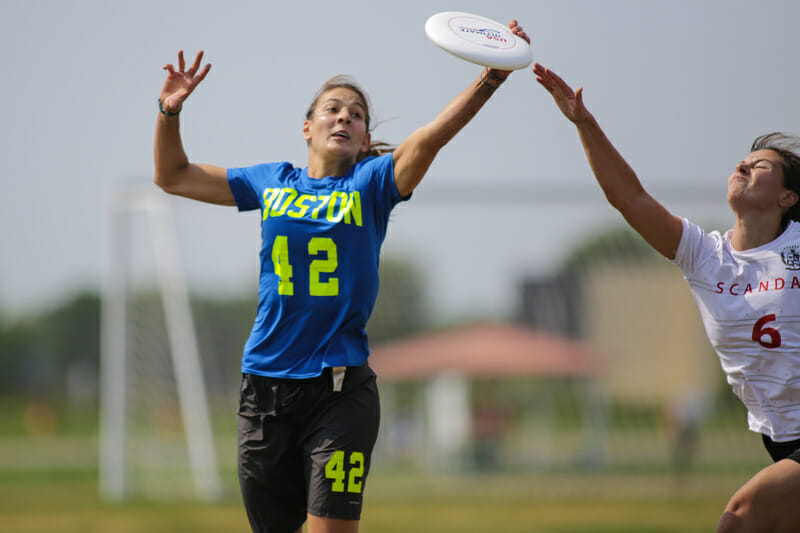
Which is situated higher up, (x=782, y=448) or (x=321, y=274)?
(x=321, y=274)

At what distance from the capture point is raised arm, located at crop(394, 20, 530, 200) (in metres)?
3.42

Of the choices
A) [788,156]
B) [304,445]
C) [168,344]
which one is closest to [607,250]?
[168,344]

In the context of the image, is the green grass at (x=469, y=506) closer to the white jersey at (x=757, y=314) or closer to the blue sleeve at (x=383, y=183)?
the white jersey at (x=757, y=314)

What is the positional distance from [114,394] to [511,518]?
6802 mm

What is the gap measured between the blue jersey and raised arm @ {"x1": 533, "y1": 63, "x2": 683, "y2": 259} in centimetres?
76

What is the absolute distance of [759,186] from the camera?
3707 millimetres

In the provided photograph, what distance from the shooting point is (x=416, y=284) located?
17031mm

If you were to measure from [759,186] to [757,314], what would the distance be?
1.74ft

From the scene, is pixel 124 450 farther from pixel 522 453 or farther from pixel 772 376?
pixel 772 376

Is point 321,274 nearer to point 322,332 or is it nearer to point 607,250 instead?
point 322,332

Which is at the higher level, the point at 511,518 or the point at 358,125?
the point at 358,125

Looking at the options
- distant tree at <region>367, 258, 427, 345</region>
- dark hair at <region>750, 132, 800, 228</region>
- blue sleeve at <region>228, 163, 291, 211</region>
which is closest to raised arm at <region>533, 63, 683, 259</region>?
dark hair at <region>750, 132, 800, 228</region>

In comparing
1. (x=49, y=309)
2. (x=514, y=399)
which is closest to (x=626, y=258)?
(x=514, y=399)

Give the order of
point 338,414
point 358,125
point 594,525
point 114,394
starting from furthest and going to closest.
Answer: point 114,394
point 594,525
point 358,125
point 338,414
